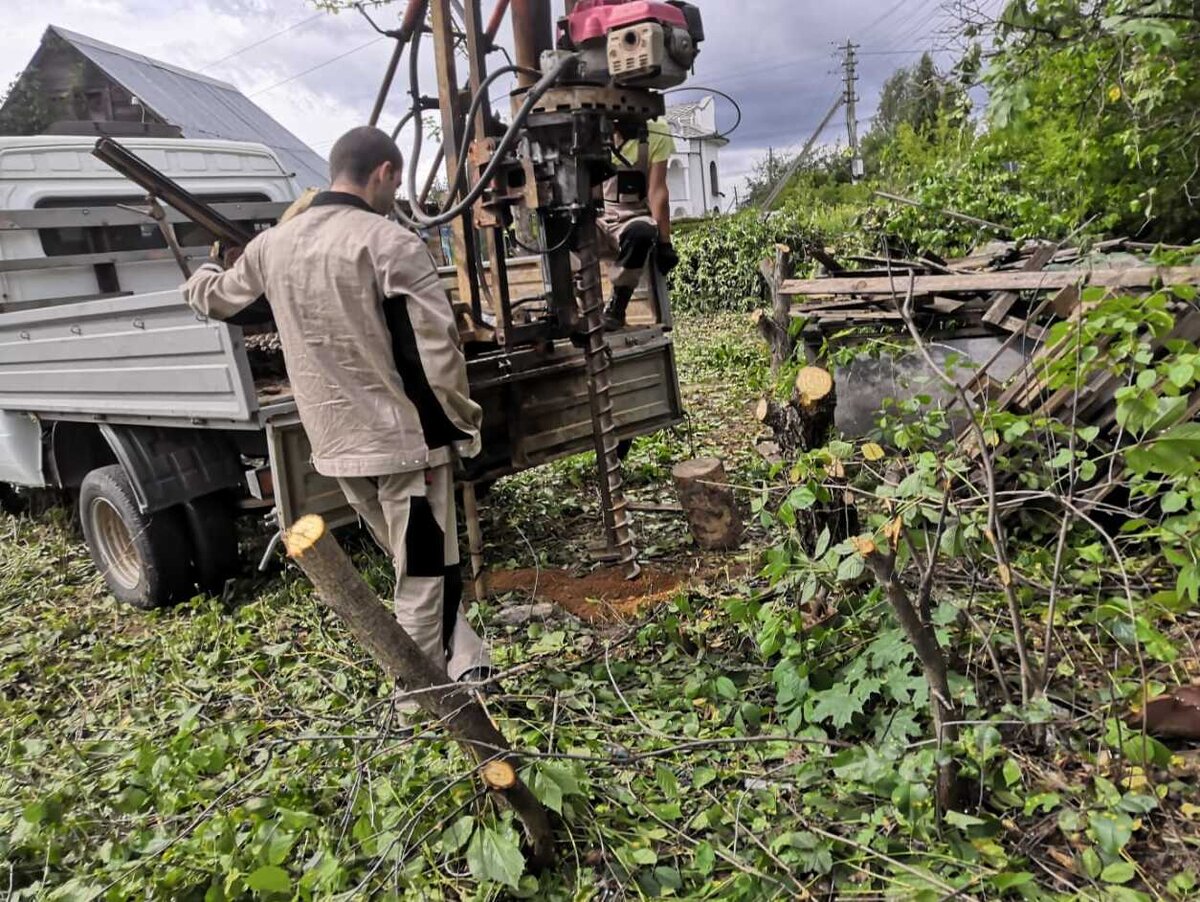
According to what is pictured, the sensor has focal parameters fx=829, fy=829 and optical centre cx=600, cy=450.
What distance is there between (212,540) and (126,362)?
97 cm

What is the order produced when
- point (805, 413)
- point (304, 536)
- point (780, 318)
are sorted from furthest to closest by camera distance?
point (780, 318) → point (805, 413) → point (304, 536)

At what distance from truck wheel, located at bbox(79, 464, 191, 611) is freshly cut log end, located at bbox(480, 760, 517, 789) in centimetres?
304

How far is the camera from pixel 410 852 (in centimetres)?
210

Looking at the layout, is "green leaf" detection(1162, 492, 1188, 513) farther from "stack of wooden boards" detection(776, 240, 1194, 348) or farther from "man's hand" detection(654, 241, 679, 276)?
"man's hand" detection(654, 241, 679, 276)

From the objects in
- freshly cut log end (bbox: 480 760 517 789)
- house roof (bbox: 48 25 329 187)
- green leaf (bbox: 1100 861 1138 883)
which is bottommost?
green leaf (bbox: 1100 861 1138 883)

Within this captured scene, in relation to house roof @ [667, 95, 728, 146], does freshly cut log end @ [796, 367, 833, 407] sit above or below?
below

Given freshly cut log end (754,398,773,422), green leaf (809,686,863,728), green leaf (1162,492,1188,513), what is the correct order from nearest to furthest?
green leaf (1162,492,1188,513), green leaf (809,686,863,728), freshly cut log end (754,398,773,422)

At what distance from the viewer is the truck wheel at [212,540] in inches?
167

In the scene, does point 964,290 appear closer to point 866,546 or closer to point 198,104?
point 866,546

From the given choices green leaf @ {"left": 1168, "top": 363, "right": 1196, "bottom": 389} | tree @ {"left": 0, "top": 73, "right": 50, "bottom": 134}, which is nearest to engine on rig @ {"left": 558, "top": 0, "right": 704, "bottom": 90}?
green leaf @ {"left": 1168, "top": 363, "right": 1196, "bottom": 389}

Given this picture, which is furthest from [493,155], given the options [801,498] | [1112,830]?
[1112,830]

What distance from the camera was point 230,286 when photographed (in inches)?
114

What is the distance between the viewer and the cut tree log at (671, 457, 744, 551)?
422cm

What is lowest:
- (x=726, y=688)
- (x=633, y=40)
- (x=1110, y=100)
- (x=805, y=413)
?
(x=726, y=688)
